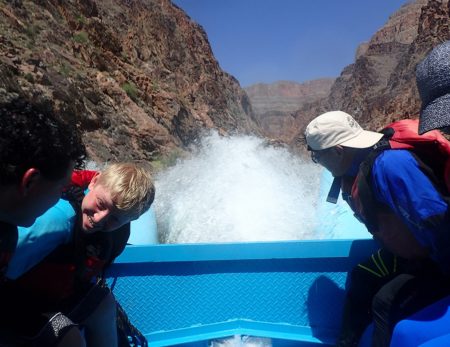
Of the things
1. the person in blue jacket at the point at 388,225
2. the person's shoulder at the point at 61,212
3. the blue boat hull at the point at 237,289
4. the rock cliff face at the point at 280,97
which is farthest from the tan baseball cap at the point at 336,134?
the rock cliff face at the point at 280,97

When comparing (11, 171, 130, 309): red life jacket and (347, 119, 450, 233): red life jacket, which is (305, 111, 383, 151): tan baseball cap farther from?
(11, 171, 130, 309): red life jacket

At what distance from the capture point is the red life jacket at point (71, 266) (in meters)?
1.36

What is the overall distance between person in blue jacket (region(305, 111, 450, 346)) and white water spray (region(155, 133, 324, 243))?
126cm

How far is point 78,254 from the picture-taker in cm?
142

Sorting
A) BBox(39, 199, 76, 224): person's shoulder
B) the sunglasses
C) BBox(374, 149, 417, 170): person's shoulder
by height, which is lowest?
BBox(39, 199, 76, 224): person's shoulder

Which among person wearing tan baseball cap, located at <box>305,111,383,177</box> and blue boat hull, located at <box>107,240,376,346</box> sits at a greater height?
person wearing tan baseball cap, located at <box>305,111,383,177</box>

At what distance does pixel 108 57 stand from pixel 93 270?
8703 mm

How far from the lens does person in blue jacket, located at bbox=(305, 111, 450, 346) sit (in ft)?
4.21

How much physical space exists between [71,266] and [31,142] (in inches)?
21.5

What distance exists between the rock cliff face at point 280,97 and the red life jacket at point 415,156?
108529mm

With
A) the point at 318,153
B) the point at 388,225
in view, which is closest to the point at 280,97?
the point at 318,153

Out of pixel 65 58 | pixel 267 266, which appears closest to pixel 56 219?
pixel 267 266

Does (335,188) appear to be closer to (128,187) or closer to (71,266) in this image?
(128,187)

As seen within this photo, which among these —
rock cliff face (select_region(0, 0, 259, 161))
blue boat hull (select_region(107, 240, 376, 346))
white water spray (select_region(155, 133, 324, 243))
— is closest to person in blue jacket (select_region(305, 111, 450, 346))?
blue boat hull (select_region(107, 240, 376, 346))
